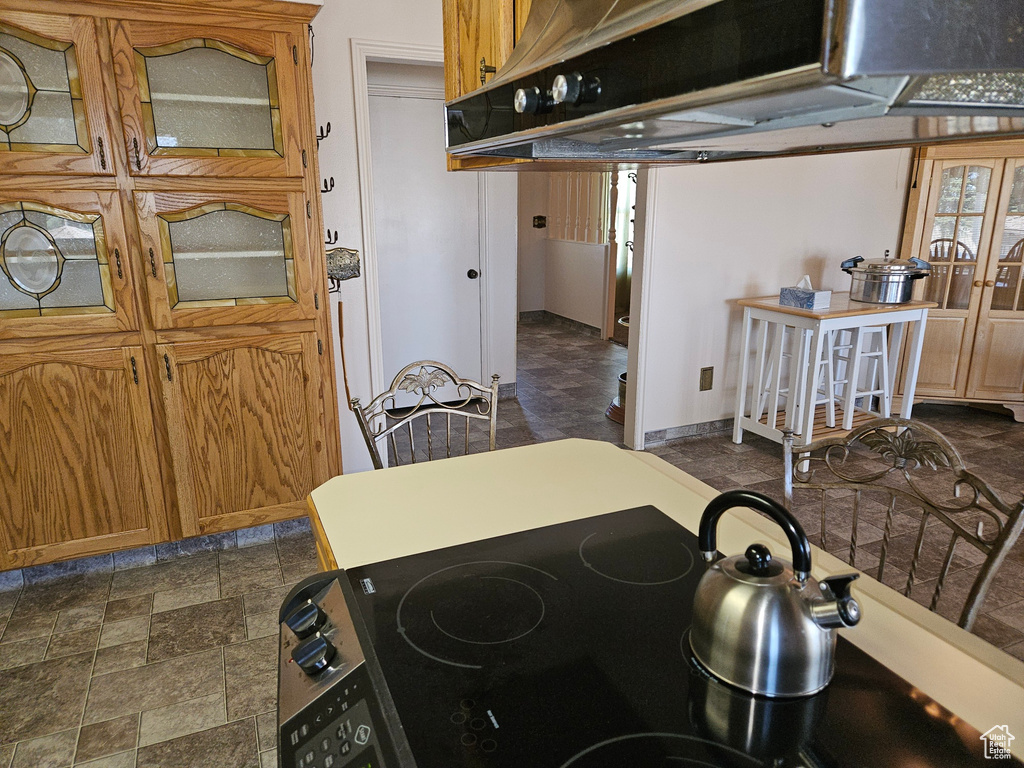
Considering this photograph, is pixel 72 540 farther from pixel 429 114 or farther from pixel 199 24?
pixel 429 114

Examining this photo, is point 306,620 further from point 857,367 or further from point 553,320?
point 553,320

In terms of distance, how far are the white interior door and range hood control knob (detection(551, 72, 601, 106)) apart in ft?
11.8

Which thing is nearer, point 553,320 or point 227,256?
point 227,256

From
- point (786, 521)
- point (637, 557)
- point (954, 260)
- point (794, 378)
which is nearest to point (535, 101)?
point (786, 521)

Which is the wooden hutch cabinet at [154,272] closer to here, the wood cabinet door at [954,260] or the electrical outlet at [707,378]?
the electrical outlet at [707,378]

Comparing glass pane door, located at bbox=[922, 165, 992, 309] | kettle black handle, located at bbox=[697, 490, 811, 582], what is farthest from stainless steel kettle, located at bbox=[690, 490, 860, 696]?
glass pane door, located at bbox=[922, 165, 992, 309]

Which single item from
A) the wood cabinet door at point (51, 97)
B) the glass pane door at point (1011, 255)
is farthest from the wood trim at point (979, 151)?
the wood cabinet door at point (51, 97)

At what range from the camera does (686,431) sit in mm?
4031

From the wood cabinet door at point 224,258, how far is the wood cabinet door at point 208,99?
12cm

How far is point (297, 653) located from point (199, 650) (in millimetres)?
1536

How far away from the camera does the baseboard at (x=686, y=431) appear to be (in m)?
3.94

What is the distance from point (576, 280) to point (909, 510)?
15.2ft

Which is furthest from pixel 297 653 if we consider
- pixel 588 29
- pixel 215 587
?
pixel 215 587

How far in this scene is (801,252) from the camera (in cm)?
407
